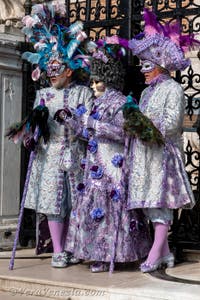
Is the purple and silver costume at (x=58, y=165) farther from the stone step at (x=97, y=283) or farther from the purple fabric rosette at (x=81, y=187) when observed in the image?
the stone step at (x=97, y=283)

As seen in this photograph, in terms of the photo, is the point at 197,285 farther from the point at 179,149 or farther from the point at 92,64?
the point at 92,64

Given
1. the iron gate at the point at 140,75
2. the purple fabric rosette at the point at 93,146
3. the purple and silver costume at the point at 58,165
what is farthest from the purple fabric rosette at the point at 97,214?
the iron gate at the point at 140,75

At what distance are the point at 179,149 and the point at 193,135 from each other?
2.35 meters

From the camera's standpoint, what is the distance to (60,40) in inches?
268

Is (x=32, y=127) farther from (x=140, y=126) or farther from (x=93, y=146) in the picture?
(x=140, y=126)

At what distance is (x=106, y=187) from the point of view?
21.0ft

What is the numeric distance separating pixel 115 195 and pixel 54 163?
27.8 inches

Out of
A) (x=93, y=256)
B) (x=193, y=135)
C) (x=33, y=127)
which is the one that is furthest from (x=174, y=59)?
(x=193, y=135)

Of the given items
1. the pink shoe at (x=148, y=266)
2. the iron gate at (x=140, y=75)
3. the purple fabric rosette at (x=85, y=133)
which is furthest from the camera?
the iron gate at (x=140, y=75)

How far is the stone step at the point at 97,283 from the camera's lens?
555 cm

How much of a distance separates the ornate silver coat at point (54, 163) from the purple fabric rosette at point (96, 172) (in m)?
0.29

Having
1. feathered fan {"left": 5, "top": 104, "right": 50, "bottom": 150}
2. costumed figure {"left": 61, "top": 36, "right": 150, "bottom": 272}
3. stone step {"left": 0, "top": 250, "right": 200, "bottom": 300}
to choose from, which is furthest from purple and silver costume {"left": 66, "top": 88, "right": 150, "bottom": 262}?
feathered fan {"left": 5, "top": 104, "right": 50, "bottom": 150}

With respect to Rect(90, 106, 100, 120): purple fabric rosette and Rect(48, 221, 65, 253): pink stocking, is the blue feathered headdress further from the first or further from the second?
Rect(48, 221, 65, 253): pink stocking

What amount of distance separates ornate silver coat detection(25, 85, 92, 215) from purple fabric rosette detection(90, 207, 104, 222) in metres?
0.40
